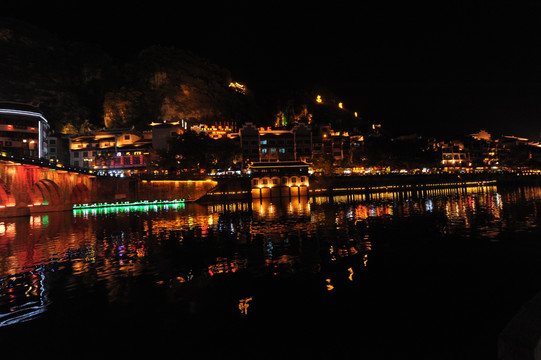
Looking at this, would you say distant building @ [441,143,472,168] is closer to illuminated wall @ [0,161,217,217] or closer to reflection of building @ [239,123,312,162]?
reflection of building @ [239,123,312,162]

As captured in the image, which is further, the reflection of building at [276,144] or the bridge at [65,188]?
the reflection of building at [276,144]

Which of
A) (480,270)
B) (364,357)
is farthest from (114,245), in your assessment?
(480,270)

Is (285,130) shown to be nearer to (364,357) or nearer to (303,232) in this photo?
(303,232)

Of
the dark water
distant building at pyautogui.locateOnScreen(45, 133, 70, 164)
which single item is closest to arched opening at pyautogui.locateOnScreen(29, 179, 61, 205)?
the dark water

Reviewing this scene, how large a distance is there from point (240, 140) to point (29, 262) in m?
71.8

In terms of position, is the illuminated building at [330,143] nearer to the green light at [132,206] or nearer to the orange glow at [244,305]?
the green light at [132,206]

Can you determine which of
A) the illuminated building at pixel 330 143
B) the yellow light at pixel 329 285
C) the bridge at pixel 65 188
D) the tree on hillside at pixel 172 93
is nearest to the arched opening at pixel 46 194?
the bridge at pixel 65 188

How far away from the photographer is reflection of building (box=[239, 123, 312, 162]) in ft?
292

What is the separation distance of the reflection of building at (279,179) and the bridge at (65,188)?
9.36 metres

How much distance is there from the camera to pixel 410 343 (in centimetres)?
877

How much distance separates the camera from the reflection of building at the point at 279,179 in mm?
70062

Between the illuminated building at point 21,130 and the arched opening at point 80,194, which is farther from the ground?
the illuminated building at point 21,130

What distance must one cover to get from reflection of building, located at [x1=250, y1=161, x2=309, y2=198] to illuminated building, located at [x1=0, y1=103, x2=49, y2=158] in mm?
48920

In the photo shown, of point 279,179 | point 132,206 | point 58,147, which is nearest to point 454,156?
point 279,179
